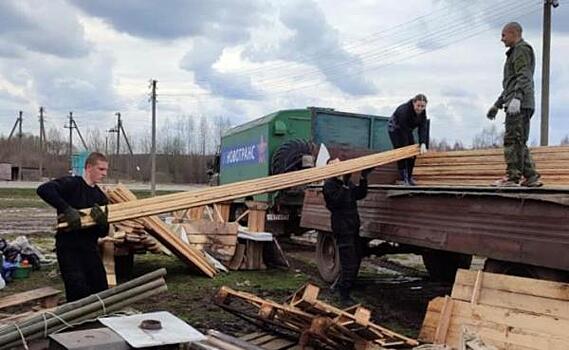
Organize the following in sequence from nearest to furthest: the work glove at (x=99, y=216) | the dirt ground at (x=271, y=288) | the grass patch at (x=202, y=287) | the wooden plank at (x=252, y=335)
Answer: the work glove at (x=99, y=216) → the wooden plank at (x=252, y=335) → the dirt ground at (x=271, y=288) → the grass patch at (x=202, y=287)

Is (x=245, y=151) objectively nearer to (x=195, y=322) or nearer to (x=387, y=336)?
(x=195, y=322)

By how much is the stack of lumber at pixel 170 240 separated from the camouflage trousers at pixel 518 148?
502 cm

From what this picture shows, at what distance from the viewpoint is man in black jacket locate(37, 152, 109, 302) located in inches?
238

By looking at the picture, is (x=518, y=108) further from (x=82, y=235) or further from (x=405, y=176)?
(x=82, y=235)

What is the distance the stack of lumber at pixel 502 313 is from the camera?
5125mm

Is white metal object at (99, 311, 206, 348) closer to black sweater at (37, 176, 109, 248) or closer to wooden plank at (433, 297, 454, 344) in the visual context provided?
black sweater at (37, 176, 109, 248)

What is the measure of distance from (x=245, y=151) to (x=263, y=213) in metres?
4.50

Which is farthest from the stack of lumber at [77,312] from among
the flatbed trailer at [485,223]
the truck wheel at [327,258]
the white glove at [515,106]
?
the truck wheel at [327,258]

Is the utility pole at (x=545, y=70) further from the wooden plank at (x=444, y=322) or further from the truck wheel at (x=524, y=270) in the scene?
the wooden plank at (x=444, y=322)

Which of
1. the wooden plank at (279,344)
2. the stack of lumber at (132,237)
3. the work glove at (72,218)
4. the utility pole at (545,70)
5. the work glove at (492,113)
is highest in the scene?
the utility pole at (545,70)

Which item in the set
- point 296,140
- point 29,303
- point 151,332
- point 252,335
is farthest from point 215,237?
point 151,332

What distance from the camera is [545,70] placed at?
16688mm

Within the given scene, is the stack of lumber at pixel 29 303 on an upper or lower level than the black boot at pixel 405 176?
lower

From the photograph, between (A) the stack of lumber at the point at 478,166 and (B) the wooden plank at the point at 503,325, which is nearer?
(B) the wooden plank at the point at 503,325
